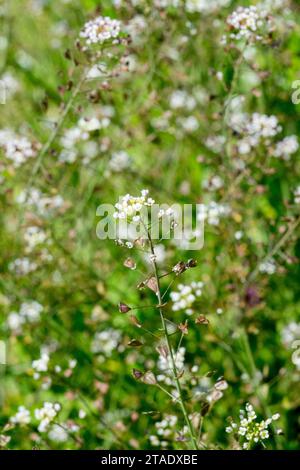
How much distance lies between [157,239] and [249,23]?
3.62 ft

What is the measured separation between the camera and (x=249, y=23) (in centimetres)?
221

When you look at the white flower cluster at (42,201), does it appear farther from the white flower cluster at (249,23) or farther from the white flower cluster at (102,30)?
the white flower cluster at (249,23)

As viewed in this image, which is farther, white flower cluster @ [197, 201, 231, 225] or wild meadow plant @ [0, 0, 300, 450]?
white flower cluster @ [197, 201, 231, 225]

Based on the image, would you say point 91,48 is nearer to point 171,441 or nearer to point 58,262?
point 58,262

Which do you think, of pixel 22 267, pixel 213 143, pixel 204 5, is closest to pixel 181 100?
pixel 213 143

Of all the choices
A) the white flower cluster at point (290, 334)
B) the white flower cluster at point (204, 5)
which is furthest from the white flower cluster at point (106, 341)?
the white flower cluster at point (204, 5)

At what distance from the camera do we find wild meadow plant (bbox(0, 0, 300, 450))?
2.47 metres

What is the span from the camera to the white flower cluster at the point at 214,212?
103 inches

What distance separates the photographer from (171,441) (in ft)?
7.94

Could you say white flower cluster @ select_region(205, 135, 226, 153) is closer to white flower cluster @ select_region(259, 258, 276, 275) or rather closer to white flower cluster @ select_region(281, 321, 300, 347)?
white flower cluster @ select_region(259, 258, 276, 275)

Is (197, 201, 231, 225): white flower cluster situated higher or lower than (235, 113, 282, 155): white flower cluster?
lower

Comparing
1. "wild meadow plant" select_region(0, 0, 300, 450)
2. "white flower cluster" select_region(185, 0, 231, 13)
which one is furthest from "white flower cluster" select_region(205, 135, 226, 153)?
"white flower cluster" select_region(185, 0, 231, 13)

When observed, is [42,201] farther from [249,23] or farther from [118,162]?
[249,23]

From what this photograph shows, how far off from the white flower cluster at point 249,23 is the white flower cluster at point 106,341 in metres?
1.41
